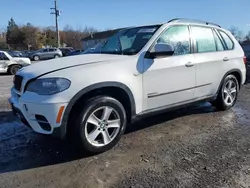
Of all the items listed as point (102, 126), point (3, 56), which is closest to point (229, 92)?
point (102, 126)

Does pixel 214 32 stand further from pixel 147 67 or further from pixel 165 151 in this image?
pixel 165 151

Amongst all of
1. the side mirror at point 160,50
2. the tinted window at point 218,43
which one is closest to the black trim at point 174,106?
the side mirror at point 160,50

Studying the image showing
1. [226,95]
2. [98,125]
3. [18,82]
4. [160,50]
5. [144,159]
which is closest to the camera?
[144,159]

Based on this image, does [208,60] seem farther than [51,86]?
Yes

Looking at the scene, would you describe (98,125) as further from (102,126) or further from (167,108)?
(167,108)

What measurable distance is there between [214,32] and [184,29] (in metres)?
0.94

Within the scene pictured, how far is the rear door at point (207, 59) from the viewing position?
16.3 feet

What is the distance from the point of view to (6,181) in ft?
10.5

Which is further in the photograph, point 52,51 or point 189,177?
point 52,51

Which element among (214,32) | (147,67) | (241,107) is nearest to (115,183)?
(147,67)

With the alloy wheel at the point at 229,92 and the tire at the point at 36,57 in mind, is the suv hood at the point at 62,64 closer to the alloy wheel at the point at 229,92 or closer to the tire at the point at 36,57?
the alloy wheel at the point at 229,92

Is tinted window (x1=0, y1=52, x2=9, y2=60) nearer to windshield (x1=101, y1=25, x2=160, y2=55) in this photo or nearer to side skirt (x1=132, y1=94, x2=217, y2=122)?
windshield (x1=101, y1=25, x2=160, y2=55)

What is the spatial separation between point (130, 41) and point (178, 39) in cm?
80

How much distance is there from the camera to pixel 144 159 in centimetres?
368
